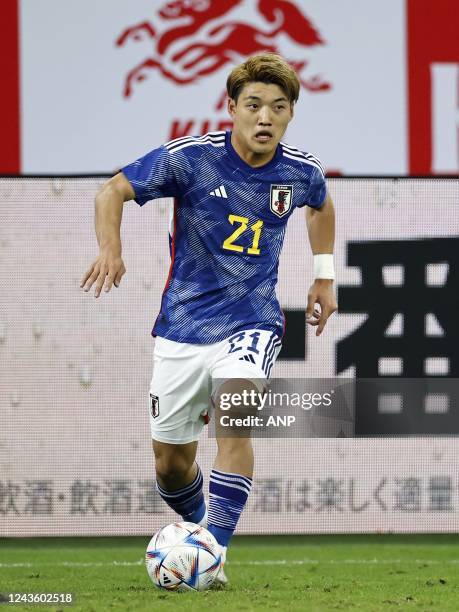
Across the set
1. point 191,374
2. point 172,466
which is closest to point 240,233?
point 191,374

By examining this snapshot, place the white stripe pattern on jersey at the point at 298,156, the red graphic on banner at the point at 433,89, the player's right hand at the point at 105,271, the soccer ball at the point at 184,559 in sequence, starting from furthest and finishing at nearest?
the red graphic on banner at the point at 433,89 → the white stripe pattern on jersey at the point at 298,156 → the soccer ball at the point at 184,559 → the player's right hand at the point at 105,271

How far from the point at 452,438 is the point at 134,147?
400 cm

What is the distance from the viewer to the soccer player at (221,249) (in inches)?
189

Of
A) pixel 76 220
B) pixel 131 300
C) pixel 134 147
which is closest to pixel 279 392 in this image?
pixel 131 300

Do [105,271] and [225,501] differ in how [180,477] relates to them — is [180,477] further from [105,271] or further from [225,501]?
[105,271]

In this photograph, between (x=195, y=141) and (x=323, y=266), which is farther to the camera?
(x=323, y=266)

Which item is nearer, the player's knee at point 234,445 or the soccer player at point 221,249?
the player's knee at point 234,445

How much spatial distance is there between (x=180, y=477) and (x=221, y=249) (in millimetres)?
897

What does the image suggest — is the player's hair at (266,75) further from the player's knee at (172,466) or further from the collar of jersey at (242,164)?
the player's knee at (172,466)

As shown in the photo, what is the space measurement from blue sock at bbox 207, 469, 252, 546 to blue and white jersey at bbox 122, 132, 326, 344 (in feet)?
1.79

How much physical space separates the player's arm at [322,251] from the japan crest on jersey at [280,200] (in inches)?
14.0

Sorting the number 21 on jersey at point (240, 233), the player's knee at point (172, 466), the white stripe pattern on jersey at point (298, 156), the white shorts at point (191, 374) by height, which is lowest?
the player's knee at point (172, 466)

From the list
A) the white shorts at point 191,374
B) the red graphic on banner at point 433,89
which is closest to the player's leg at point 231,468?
the white shorts at point 191,374

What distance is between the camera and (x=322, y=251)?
5.40 metres
